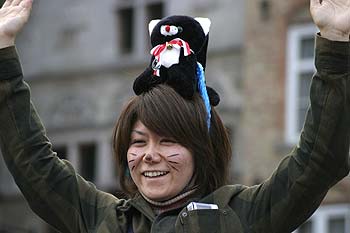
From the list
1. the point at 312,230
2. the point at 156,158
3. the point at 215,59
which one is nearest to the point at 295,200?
the point at 156,158

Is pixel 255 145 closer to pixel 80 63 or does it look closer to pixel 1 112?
pixel 80 63

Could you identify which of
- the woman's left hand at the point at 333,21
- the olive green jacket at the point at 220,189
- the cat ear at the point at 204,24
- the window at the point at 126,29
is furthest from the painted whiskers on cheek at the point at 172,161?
the window at the point at 126,29

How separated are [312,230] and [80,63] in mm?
5617

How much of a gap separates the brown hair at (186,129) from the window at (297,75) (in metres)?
12.0

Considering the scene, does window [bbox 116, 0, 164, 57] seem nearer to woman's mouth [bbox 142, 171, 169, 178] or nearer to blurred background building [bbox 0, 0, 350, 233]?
blurred background building [bbox 0, 0, 350, 233]

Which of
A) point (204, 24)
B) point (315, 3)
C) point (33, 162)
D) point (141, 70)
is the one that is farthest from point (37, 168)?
point (141, 70)

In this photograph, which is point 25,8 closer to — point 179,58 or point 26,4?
point 26,4

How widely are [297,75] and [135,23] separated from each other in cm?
360

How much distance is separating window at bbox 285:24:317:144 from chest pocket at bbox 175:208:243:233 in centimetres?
1211

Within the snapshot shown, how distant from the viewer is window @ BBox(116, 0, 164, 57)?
17.6m

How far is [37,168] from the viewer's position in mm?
3293

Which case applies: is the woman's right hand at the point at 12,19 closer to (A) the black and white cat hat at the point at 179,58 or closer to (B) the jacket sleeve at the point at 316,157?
(A) the black and white cat hat at the point at 179,58

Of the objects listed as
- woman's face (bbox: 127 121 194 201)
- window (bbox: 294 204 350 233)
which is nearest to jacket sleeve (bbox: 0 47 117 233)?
woman's face (bbox: 127 121 194 201)

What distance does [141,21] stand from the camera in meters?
17.7
